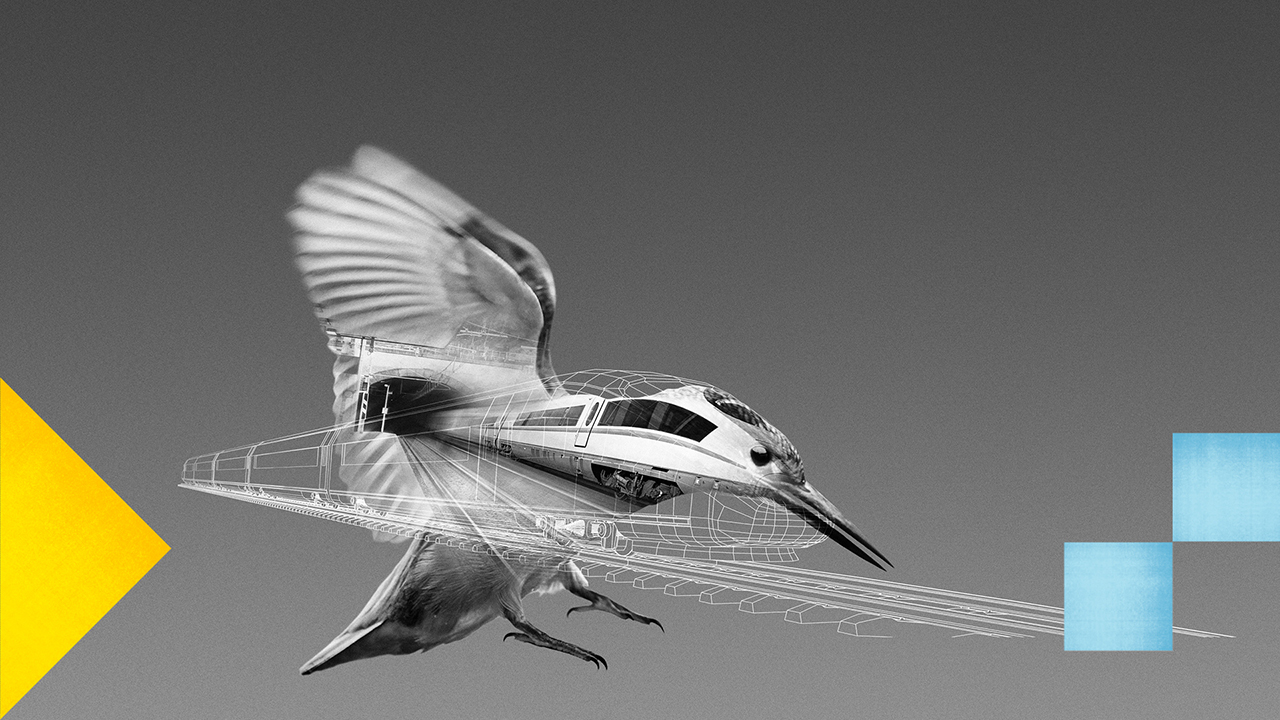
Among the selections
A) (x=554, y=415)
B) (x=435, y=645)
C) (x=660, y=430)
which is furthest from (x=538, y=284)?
(x=435, y=645)

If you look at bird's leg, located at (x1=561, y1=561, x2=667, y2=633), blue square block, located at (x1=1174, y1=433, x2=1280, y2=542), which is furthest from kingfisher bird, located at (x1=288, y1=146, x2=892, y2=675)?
blue square block, located at (x1=1174, y1=433, x2=1280, y2=542)

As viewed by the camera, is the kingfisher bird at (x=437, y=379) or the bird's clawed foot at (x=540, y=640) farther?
the bird's clawed foot at (x=540, y=640)

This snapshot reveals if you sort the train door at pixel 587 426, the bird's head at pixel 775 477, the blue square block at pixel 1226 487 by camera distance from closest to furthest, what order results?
the bird's head at pixel 775 477 < the train door at pixel 587 426 < the blue square block at pixel 1226 487

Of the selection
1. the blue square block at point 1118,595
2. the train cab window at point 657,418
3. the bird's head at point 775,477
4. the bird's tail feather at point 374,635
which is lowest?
the bird's tail feather at point 374,635

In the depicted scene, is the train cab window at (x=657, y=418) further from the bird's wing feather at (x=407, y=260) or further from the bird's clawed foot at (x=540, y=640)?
the bird's clawed foot at (x=540, y=640)

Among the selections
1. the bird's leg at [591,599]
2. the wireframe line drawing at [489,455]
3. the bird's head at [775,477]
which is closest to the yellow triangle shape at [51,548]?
the wireframe line drawing at [489,455]

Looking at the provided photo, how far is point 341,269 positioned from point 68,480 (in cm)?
129

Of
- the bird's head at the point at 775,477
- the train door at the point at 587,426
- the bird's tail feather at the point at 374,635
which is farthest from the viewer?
the bird's tail feather at the point at 374,635

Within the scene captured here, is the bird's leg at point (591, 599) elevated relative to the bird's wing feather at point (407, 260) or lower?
lower

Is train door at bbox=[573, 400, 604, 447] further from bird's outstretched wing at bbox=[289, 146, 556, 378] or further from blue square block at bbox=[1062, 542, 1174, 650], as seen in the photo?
blue square block at bbox=[1062, 542, 1174, 650]

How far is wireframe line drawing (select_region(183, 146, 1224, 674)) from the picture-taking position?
321 cm

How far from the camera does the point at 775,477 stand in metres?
3.14

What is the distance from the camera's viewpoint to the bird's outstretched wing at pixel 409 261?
3564mm

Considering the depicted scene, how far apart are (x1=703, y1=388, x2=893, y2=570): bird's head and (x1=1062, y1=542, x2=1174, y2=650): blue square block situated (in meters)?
0.71
